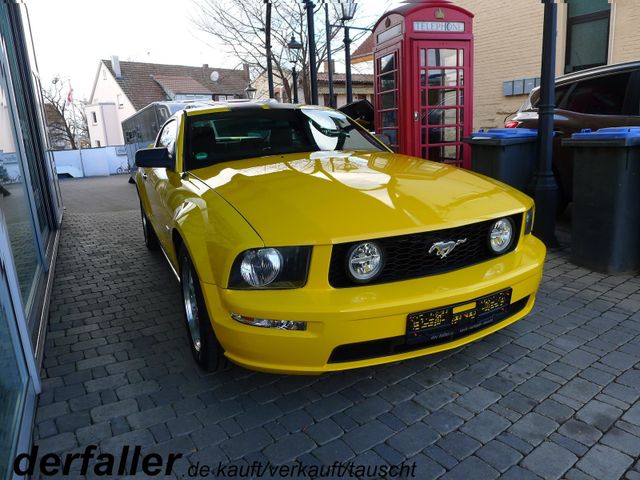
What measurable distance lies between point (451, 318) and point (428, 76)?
5325 millimetres

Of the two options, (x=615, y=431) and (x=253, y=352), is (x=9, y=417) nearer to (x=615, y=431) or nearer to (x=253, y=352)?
(x=253, y=352)

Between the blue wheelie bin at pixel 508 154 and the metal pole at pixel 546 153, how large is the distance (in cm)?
28

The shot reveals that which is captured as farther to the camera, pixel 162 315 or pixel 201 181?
pixel 162 315

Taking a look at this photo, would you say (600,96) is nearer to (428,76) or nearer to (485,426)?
(428,76)

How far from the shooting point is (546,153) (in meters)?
5.01

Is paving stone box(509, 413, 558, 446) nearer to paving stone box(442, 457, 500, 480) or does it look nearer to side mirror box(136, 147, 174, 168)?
paving stone box(442, 457, 500, 480)

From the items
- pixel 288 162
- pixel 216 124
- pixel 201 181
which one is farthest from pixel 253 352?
pixel 216 124

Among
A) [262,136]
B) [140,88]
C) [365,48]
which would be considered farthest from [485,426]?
[140,88]

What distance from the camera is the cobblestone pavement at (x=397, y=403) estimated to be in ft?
7.27

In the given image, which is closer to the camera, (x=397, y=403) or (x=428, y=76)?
(x=397, y=403)

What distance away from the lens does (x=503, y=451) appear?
2199 mm

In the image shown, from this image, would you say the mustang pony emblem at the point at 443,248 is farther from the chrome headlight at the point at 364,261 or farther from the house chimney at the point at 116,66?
the house chimney at the point at 116,66

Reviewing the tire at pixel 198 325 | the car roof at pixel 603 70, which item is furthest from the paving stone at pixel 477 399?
the car roof at pixel 603 70

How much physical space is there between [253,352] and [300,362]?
0.23 metres
